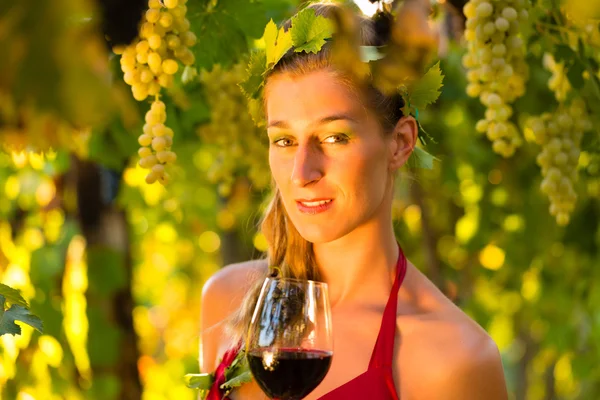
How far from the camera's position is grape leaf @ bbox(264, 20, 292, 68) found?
6.72 feet

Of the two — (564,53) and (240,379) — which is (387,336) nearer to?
(240,379)

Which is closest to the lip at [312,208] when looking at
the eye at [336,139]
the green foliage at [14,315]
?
the eye at [336,139]

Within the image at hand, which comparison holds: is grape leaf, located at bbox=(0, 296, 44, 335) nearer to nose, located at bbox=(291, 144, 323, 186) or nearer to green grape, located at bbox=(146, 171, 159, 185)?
green grape, located at bbox=(146, 171, 159, 185)

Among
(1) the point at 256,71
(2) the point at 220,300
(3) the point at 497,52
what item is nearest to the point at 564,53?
(3) the point at 497,52

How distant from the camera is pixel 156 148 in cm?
182

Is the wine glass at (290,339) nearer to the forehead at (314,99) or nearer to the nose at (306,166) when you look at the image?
the nose at (306,166)

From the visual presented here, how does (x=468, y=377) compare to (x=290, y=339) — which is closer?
(x=290, y=339)

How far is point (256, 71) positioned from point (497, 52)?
556 mm

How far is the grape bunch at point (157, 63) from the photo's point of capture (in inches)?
70.2

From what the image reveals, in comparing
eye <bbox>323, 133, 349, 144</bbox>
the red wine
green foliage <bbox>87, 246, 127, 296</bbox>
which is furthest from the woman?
green foliage <bbox>87, 246, 127, 296</bbox>

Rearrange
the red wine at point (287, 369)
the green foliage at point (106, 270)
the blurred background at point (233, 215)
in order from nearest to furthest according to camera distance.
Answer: the red wine at point (287, 369) → the blurred background at point (233, 215) → the green foliage at point (106, 270)

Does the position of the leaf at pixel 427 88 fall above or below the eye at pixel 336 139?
above

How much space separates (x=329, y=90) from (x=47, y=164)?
114 inches

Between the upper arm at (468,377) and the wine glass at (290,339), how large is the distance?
0.56m
